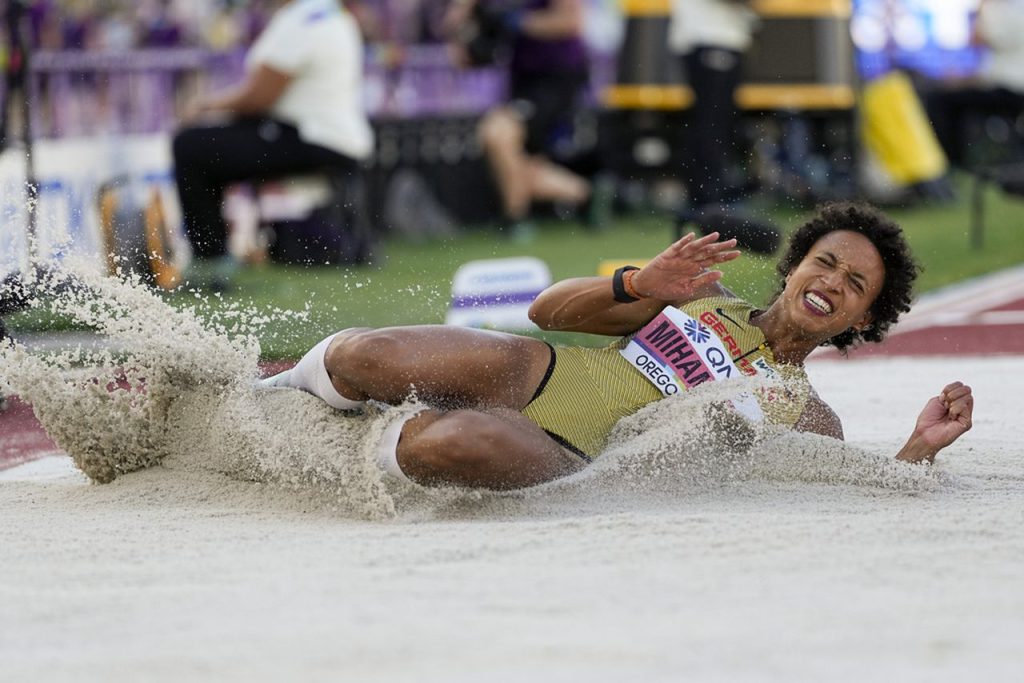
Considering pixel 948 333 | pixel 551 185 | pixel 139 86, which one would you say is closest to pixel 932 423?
pixel 948 333

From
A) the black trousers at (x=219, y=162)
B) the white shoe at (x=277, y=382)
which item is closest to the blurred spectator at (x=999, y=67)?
the black trousers at (x=219, y=162)

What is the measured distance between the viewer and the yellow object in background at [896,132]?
1399 cm

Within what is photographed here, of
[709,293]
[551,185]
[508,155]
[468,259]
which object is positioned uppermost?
[709,293]

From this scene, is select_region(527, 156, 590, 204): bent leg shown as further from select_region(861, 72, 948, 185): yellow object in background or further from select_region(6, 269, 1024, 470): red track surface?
select_region(6, 269, 1024, 470): red track surface

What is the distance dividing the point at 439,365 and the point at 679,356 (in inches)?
25.2

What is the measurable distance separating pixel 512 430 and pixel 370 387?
14.7 inches

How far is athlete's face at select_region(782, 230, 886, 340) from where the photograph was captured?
13.9ft

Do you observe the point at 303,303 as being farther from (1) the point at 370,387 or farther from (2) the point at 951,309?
(1) the point at 370,387

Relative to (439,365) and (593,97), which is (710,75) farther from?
(439,365)

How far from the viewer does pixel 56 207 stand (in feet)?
27.7

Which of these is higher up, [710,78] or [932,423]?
[710,78]

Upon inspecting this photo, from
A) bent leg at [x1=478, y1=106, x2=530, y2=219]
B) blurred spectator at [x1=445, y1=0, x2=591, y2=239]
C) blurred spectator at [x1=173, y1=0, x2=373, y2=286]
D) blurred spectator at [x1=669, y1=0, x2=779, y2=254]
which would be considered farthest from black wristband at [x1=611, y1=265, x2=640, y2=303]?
bent leg at [x1=478, y1=106, x2=530, y2=219]

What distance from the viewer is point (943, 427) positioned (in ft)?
14.0

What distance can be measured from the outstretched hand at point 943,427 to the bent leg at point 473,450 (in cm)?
101
